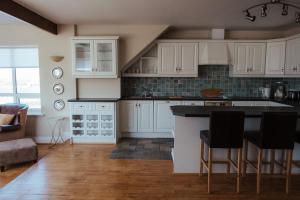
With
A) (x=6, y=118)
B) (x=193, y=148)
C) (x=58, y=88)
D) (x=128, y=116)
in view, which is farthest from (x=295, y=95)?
(x=6, y=118)

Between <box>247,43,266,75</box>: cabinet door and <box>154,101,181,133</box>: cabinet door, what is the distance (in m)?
1.85

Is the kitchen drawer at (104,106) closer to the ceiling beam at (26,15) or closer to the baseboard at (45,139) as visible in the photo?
the baseboard at (45,139)

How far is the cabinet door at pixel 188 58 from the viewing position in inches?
202

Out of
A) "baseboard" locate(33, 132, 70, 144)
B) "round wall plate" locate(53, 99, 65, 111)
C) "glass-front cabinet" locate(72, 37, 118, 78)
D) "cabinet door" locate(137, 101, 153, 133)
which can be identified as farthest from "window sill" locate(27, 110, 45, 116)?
"cabinet door" locate(137, 101, 153, 133)

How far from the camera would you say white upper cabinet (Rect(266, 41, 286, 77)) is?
15.9ft

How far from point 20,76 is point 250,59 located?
5236 mm

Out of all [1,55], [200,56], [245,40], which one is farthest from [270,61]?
[1,55]

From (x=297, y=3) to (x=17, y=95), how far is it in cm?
574

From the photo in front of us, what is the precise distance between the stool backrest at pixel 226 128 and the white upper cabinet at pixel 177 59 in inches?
106

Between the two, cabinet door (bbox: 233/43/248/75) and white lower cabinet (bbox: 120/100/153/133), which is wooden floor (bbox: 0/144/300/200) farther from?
cabinet door (bbox: 233/43/248/75)

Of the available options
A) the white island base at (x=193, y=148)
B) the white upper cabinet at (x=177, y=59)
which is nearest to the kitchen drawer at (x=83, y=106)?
the white upper cabinet at (x=177, y=59)

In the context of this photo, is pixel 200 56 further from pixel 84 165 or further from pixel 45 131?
pixel 45 131

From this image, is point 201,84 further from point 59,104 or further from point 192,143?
point 59,104

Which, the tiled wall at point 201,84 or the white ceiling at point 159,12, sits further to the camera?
the tiled wall at point 201,84
